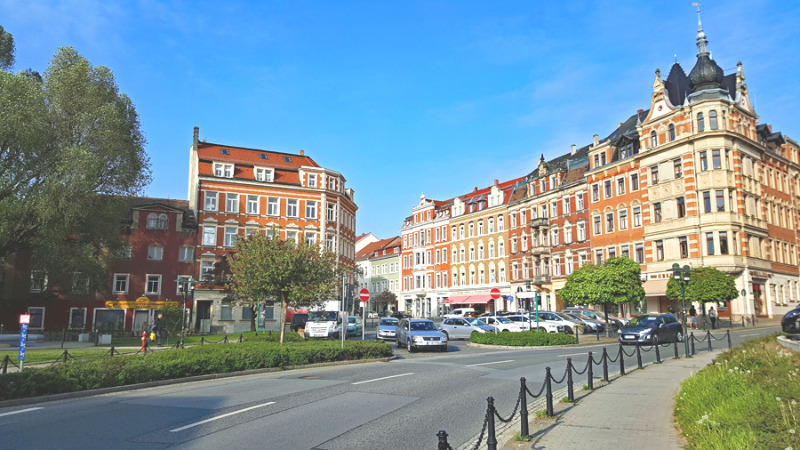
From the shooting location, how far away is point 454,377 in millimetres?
15383

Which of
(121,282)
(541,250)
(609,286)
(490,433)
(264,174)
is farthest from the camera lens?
(541,250)

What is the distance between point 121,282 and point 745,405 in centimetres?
4885

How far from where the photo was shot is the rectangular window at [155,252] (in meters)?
48.0

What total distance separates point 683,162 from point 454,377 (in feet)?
119

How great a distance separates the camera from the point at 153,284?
47656 mm

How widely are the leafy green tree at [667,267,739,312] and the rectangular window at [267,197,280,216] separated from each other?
121 feet

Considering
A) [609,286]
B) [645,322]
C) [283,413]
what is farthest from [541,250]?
[283,413]

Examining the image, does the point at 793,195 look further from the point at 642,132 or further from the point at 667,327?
the point at 667,327

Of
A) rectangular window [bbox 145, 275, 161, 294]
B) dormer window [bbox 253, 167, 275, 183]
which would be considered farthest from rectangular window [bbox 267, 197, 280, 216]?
rectangular window [bbox 145, 275, 161, 294]

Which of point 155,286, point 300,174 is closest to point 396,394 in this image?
point 155,286

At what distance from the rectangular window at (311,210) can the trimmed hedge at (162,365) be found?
120 feet

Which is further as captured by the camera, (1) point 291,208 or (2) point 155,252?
(1) point 291,208

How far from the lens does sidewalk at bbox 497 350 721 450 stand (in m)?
7.77

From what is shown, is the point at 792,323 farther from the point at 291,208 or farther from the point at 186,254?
the point at 291,208
